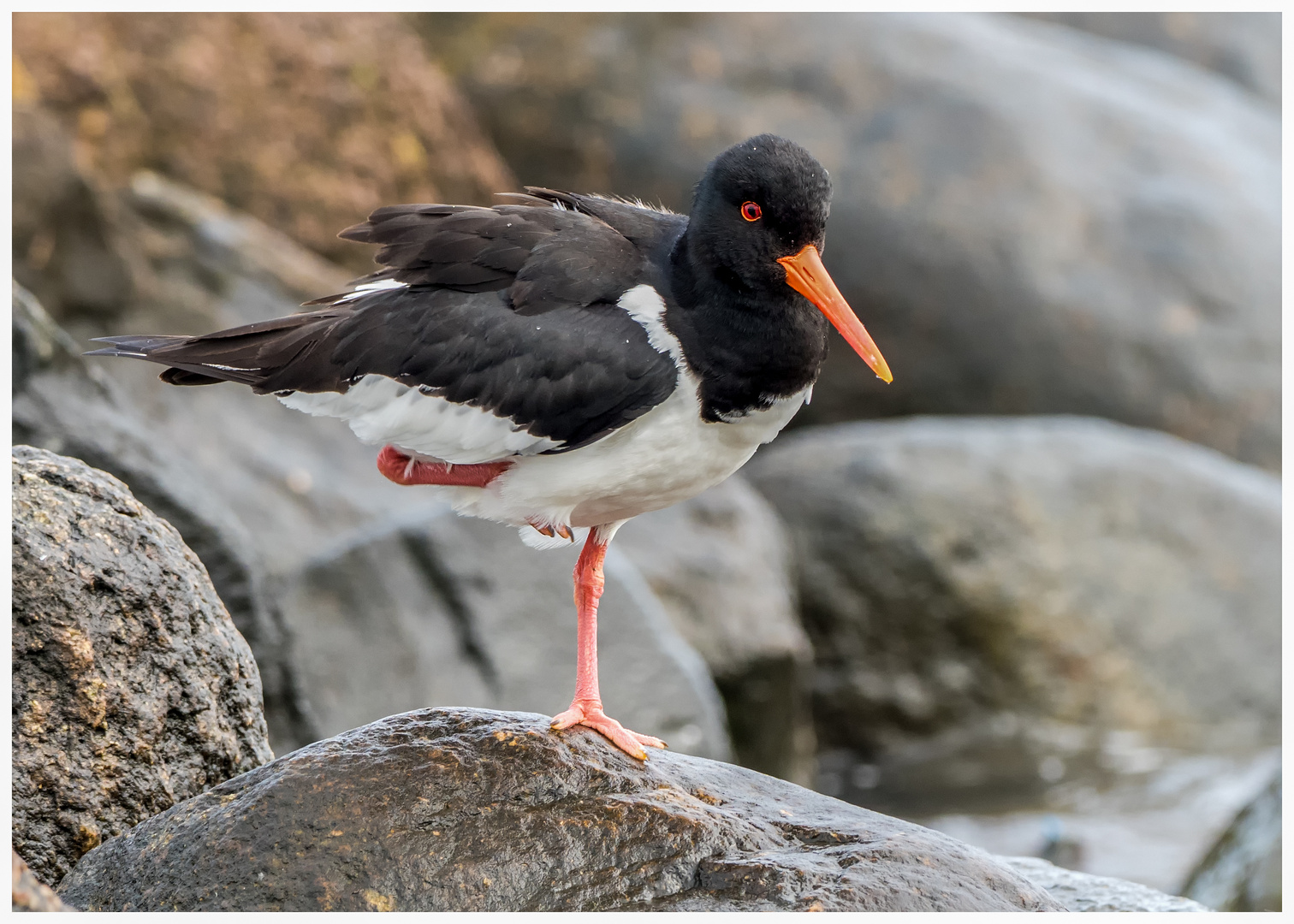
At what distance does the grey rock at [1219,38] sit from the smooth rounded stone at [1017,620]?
8257mm

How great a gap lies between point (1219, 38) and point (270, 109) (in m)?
11.8

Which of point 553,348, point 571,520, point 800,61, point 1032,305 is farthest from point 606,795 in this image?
point 800,61

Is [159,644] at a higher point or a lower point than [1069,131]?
lower

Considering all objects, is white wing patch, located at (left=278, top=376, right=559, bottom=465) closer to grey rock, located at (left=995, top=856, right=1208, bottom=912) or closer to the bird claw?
the bird claw

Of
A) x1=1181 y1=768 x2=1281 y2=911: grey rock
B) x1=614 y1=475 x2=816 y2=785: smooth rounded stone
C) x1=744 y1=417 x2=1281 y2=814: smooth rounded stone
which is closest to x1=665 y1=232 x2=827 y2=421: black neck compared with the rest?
x1=1181 y1=768 x2=1281 y2=911: grey rock

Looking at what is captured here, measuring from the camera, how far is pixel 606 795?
4.07m

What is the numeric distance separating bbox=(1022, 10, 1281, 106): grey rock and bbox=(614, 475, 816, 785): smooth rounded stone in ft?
35.6

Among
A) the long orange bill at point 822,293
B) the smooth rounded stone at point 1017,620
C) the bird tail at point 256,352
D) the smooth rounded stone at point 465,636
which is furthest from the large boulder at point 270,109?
the long orange bill at point 822,293

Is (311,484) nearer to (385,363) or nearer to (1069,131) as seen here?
(385,363)

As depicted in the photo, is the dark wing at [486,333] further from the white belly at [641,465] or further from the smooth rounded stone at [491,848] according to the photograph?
the smooth rounded stone at [491,848]

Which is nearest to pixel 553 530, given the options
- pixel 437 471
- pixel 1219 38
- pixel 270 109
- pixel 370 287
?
pixel 437 471

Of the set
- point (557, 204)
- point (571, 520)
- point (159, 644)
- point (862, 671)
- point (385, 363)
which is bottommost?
point (862, 671)

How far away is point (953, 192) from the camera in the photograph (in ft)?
41.3

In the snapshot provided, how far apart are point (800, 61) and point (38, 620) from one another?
10405 millimetres
